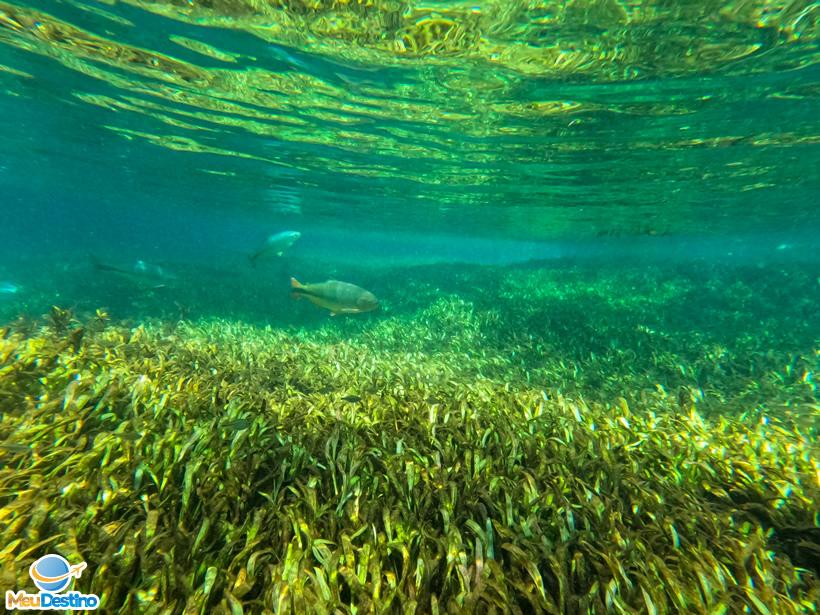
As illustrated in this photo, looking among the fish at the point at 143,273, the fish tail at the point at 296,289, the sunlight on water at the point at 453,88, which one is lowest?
the fish at the point at 143,273

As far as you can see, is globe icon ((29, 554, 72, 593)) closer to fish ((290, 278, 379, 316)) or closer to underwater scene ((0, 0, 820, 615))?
underwater scene ((0, 0, 820, 615))

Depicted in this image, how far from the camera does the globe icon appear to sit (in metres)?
2.29

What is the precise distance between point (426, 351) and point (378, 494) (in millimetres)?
9671

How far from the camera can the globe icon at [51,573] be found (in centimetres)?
229

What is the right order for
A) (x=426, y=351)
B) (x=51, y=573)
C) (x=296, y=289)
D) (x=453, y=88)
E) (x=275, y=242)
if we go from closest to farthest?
(x=51, y=573)
(x=296, y=289)
(x=453, y=88)
(x=426, y=351)
(x=275, y=242)

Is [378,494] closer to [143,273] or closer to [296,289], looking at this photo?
[296,289]

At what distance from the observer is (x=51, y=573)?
7.63ft

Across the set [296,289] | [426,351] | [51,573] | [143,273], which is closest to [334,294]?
Result: [296,289]

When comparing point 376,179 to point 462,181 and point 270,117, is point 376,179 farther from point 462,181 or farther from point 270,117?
point 270,117

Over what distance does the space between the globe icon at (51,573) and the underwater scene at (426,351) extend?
0.05ft

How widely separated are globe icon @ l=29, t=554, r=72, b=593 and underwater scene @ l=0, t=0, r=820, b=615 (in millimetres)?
16

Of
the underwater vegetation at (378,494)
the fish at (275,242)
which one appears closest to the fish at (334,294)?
the underwater vegetation at (378,494)

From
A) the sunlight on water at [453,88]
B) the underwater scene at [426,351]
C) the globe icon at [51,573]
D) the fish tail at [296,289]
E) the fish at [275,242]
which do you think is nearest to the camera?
the globe icon at [51,573]

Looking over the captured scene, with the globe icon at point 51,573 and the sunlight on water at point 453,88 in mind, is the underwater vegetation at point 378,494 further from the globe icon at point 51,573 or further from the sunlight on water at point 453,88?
the sunlight on water at point 453,88
